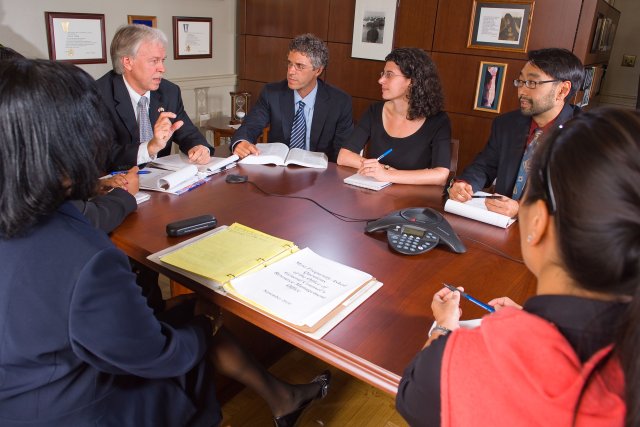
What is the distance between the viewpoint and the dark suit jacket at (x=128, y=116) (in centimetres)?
217

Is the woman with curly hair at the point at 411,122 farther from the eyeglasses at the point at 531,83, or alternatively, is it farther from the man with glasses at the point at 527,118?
the eyeglasses at the point at 531,83

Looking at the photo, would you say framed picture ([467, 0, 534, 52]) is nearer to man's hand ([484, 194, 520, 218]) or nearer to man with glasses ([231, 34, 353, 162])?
man with glasses ([231, 34, 353, 162])

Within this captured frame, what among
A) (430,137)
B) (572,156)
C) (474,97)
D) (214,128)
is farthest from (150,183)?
(474,97)

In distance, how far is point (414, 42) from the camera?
368 centimetres

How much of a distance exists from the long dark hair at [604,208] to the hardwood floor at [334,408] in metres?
1.34

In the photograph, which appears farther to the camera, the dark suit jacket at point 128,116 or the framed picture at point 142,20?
the framed picture at point 142,20

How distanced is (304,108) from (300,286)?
185cm

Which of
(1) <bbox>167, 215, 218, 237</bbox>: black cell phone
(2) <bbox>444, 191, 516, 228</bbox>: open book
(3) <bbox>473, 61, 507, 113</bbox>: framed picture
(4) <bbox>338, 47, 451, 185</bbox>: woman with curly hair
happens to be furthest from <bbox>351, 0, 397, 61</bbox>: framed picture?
(1) <bbox>167, 215, 218, 237</bbox>: black cell phone

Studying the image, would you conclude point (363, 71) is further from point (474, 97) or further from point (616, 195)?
point (616, 195)

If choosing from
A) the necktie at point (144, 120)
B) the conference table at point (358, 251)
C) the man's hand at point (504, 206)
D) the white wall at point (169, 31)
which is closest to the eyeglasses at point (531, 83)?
the conference table at point (358, 251)

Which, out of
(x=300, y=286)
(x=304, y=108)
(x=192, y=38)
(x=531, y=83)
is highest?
(x=192, y=38)

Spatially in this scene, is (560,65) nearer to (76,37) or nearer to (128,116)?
(128,116)

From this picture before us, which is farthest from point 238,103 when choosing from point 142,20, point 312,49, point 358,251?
point 358,251

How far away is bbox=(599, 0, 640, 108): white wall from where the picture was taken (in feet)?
15.5
